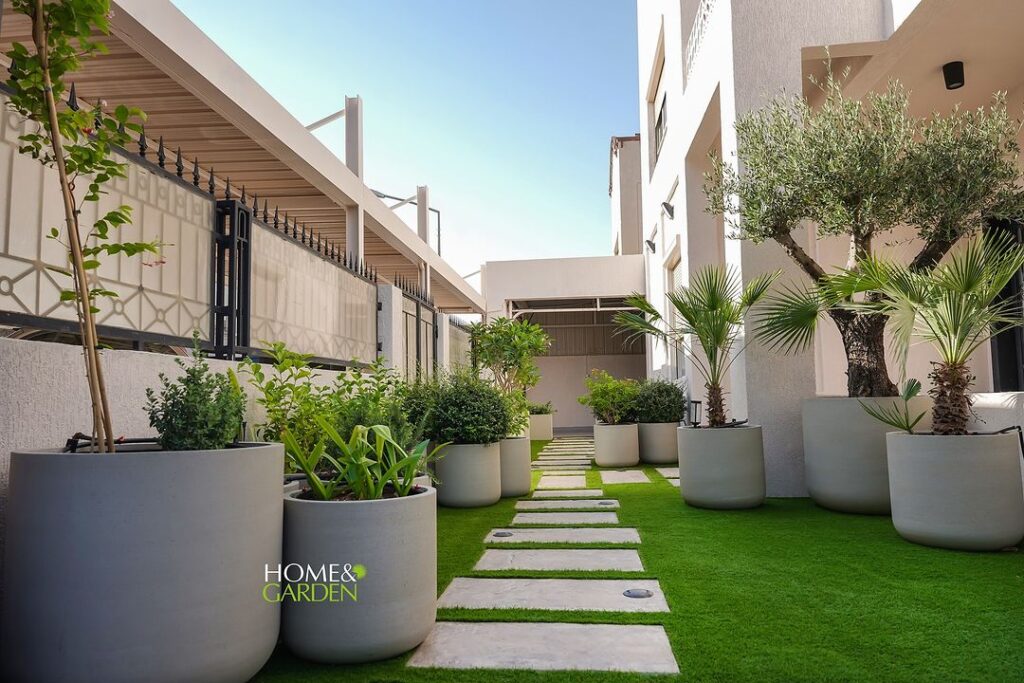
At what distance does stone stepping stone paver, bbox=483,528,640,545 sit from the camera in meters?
3.86

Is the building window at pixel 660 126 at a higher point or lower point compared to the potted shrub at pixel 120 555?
higher

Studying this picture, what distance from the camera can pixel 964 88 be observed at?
6.70 meters

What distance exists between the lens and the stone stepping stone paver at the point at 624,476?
6.67m

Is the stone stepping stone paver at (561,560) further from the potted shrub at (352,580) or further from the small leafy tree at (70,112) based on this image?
the small leafy tree at (70,112)

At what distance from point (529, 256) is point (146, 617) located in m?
14.4

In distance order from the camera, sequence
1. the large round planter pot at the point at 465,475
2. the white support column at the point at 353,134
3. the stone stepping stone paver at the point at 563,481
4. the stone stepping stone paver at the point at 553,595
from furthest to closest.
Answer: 1. the white support column at the point at 353,134
2. the stone stepping stone paver at the point at 563,481
3. the large round planter pot at the point at 465,475
4. the stone stepping stone paver at the point at 553,595

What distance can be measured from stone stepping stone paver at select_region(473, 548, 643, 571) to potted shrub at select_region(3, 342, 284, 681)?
163 centimetres

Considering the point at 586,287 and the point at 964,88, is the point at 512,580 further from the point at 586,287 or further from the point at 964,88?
the point at 586,287

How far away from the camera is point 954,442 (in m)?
3.41

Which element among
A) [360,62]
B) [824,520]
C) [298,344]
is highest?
[360,62]

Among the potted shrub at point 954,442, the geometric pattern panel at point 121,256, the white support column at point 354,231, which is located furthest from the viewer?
the white support column at point 354,231

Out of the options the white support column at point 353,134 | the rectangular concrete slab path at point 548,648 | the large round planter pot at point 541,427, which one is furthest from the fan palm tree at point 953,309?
the large round planter pot at point 541,427

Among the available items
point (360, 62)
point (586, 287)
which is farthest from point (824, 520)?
point (586, 287)

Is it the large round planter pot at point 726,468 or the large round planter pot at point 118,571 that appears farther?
the large round planter pot at point 726,468
